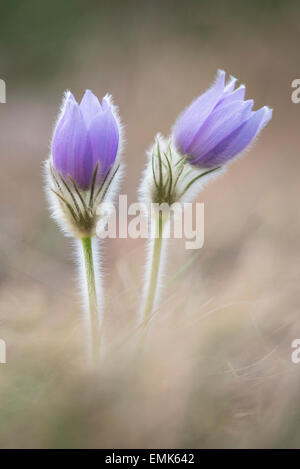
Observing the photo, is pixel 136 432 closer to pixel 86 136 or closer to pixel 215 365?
pixel 215 365

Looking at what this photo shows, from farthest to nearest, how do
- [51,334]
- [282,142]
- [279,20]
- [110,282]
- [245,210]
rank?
[279,20] < [282,142] < [245,210] < [110,282] < [51,334]

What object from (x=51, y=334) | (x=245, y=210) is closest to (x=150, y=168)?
(x=51, y=334)

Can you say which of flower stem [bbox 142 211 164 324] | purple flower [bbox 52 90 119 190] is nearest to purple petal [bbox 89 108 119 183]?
purple flower [bbox 52 90 119 190]

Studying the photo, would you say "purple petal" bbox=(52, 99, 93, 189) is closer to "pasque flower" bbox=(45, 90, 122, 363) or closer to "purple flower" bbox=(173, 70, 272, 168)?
"pasque flower" bbox=(45, 90, 122, 363)

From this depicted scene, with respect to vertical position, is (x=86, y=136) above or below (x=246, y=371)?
above

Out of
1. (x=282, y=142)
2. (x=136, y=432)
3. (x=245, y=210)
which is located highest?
(x=282, y=142)

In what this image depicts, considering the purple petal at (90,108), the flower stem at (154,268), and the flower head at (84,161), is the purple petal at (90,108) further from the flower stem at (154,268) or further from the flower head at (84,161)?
the flower stem at (154,268)

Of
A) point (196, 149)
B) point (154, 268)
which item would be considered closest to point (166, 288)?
point (154, 268)
